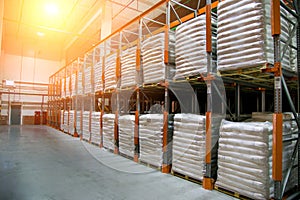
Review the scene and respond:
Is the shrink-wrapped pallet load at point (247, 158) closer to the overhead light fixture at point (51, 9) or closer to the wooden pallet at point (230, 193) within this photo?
the wooden pallet at point (230, 193)

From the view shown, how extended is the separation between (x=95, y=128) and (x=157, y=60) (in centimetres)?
399

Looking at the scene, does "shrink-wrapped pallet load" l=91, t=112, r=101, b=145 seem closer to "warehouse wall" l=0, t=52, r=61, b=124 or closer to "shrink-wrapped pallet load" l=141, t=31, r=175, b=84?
"shrink-wrapped pallet load" l=141, t=31, r=175, b=84

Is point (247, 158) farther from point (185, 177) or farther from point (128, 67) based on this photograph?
point (128, 67)

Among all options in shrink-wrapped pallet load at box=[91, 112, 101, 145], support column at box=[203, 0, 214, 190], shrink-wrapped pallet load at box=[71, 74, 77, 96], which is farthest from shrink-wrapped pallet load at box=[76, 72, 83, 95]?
support column at box=[203, 0, 214, 190]

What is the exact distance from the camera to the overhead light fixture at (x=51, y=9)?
1135 centimetres

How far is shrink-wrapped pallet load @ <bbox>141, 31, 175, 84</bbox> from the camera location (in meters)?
4.61

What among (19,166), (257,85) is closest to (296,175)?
(257,85)

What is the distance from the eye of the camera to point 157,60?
4.75 meters

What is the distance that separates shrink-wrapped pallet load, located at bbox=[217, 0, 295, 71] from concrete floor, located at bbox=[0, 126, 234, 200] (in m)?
2.13

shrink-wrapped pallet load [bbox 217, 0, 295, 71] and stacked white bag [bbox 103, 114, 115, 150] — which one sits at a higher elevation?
shrink-wrapped pallet load [bbox 217, 0, 295, 71]

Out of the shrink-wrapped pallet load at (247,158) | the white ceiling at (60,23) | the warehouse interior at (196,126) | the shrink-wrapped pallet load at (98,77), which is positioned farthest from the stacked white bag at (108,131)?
the white ceiling at (60,23)

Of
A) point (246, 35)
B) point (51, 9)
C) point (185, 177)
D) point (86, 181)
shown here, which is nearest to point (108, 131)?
point (86, 181)

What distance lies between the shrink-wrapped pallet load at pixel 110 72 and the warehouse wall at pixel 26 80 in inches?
508

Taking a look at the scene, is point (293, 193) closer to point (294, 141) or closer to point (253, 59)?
point (294, 141)
